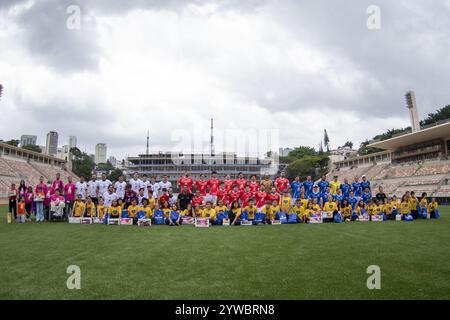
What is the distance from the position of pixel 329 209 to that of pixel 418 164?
123ft

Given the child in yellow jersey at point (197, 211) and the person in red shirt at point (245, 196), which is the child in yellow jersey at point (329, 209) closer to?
the person in red shirt at point (245, 196)

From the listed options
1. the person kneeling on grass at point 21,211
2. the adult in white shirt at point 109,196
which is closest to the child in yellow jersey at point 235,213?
the adult in white shirt at point 109,196

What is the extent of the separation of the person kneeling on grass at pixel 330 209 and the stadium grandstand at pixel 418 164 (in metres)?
25.3

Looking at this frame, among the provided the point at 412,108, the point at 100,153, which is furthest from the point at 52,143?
the point at 412,108

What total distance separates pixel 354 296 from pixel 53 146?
361ft

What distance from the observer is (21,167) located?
49.9 m

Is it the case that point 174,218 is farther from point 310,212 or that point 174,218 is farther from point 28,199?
point 28,199

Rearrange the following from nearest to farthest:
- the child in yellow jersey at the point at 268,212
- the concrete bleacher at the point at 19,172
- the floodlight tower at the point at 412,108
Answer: the child in yellow jersey at the point at 268,212 → the concrete bleacher at the point at 19,172 → the floodlight tower at the point at 412,108

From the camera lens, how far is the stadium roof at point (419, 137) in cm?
3652

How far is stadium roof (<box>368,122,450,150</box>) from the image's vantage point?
120 ft

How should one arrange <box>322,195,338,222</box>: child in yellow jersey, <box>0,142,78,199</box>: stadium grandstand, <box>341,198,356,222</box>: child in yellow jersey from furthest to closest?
<box>0,142,78,199</box>: stadium grandstand
<box>341,198,356,222</box>: child in yellow jersey
<box>322,195,338,222</box>: child in yellow jersey

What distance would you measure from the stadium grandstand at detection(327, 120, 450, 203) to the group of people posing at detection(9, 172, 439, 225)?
2354cm

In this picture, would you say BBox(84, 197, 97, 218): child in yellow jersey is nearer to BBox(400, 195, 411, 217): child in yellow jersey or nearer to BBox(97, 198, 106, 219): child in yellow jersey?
BBox(97, 198, 106, 219): child in yellow jersey

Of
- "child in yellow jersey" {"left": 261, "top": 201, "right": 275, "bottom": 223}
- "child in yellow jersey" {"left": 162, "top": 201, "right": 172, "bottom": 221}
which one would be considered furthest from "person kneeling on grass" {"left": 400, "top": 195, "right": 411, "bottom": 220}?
"child in yellow jersey" {"left": 162, "top": 201, "right": 172, "bottom": 221}
